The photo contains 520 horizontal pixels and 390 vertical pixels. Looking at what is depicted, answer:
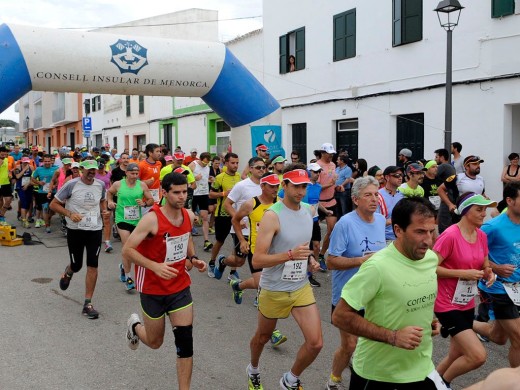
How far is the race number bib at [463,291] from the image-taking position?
4.06 meters

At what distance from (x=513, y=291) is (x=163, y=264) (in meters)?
2.63

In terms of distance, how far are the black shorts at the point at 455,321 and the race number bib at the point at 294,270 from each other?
104 centimetres

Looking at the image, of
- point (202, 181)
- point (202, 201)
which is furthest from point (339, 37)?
point (202, 201)

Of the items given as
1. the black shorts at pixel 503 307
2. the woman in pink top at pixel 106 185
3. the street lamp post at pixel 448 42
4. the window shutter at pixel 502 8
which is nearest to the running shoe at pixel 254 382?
the black shorts at pixel 503 307

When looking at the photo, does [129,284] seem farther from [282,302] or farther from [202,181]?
[202,181]

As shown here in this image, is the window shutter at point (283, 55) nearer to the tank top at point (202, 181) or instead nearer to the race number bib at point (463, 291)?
the tank top at point (202, 181)

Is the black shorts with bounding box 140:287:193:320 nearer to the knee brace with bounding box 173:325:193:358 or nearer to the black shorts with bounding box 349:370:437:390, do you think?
the knee brace with bounding box 173:325:193:358

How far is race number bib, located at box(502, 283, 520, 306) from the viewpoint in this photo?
14.1ft

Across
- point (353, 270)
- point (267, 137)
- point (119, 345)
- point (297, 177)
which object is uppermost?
point (267, 137)

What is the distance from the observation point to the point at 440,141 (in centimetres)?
1312

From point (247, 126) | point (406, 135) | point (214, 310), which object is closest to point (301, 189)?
point (214, 310)

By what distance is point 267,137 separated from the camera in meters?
11.4

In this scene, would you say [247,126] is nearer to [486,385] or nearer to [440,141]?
[440,141]

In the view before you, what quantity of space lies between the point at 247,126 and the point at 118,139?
86.8 feet
